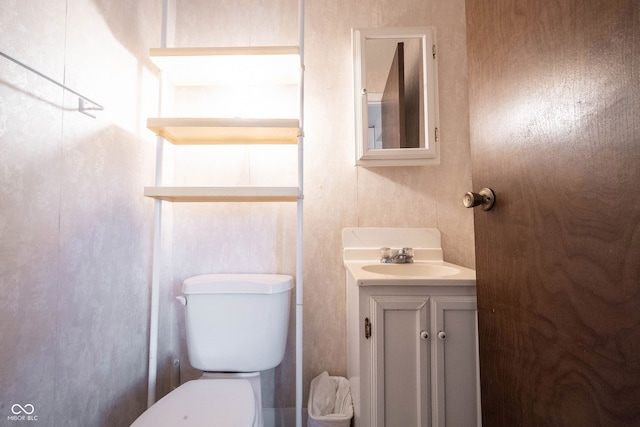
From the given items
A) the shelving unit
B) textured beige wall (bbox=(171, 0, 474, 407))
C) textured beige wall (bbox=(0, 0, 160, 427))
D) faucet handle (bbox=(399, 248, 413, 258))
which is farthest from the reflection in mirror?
textured beige wall (bbox=(0, 0, 160, 427))

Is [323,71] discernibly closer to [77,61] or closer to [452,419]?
[77,61]

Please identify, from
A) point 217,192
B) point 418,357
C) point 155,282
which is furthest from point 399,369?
point 155,282

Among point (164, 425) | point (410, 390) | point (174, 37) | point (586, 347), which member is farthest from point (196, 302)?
point (174, 37)

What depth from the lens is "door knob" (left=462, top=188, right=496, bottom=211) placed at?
2.02 feet

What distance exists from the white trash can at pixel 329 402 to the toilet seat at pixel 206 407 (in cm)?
35

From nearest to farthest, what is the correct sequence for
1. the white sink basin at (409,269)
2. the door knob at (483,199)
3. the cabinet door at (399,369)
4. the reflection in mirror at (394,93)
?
the door knob at (483,199), the cabinet door at (399,369), the white sink basin at (409,269), the reflection in mirror at (394,93)

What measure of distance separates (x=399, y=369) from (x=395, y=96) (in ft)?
3.80

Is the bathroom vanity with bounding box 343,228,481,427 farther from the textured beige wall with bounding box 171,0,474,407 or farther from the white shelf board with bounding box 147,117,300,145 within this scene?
the white shelf board with bounding box 147,117,300,145

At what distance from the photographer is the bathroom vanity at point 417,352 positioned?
33.1 inches

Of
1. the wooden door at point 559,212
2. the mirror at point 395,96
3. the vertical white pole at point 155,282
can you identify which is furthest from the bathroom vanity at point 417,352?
the vertical white pole at point 155,282

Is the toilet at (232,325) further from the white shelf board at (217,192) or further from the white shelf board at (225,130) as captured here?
the white shelf board at (225,130)

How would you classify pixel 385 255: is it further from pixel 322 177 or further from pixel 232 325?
pixel 232 325

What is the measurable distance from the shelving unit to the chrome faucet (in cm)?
41

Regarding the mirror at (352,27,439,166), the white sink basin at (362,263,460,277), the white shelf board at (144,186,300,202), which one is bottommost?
the white sink basin at (362,263,460,277)
